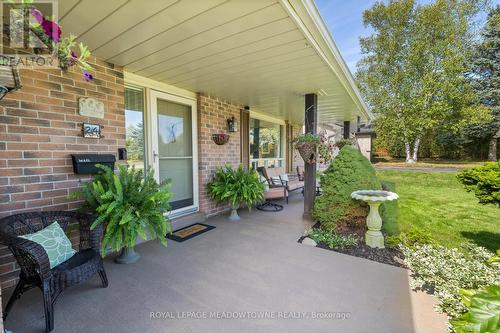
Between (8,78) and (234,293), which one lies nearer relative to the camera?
(8,78)

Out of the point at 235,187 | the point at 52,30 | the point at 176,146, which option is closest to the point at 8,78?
the point at 52,30

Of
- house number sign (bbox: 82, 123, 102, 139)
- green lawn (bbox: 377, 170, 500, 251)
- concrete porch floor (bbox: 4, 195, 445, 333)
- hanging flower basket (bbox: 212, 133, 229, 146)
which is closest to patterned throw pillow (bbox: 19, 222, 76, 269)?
concrete porch floor (bbox: 4, 195, 445, 333)

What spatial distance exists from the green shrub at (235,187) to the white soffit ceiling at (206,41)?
1497 mm

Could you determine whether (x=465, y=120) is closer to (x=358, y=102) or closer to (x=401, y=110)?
(x=401, y=110)

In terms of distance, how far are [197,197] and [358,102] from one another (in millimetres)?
3611

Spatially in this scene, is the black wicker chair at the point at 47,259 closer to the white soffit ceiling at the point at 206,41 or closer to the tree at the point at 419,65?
the white soffit ceiling at the point at 206,41

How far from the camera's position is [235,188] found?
156 inches

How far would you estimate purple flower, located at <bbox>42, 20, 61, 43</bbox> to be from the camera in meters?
1.14

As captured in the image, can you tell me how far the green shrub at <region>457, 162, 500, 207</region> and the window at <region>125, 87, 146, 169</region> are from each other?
167 inches

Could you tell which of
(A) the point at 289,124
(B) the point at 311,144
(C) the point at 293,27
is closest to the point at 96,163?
(C) the point at 293,27

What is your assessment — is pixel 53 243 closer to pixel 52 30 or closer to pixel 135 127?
pixel 52 30

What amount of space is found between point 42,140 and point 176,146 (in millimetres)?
1817

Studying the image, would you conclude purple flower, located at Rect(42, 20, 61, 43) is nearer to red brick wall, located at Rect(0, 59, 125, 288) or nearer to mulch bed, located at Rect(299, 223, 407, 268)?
red brick wall, located at Rect(0, 59, 125, 288)

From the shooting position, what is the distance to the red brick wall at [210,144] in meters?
4.08
